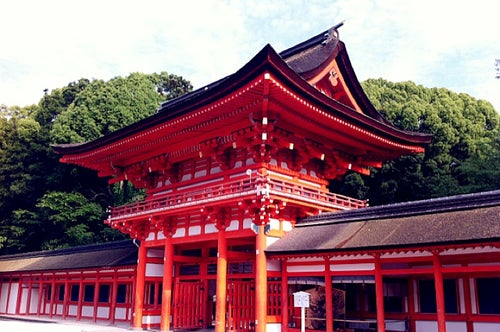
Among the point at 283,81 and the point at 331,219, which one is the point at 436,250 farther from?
the point at 283,81

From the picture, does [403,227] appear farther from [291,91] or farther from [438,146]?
[438,146]

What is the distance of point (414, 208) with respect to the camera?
604 inches

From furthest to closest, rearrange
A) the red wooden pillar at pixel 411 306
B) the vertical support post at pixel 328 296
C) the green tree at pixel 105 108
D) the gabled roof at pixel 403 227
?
the green tree at pixel 105 108, the red wooden pillar at pixel 411 306, the vertical support post at pixel 328 296, the gabled roof at pixel 403 227

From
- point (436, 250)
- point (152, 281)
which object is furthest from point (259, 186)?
point (152, 281)

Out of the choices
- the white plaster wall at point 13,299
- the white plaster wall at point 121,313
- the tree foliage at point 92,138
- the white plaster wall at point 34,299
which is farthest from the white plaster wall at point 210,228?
the white plaster wall at point 13,299

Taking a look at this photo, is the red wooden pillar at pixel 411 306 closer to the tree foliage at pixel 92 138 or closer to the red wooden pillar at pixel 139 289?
the red wooden pillar at pixel 139 289

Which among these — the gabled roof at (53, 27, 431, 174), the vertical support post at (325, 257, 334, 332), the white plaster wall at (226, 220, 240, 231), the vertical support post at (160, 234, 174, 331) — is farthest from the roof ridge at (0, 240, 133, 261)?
the vertical support post at (325, 257, 334, 332)

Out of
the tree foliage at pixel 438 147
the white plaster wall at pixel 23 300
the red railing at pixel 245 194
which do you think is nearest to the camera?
the red railing at pixel 245 194

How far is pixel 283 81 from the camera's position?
1508 centimetres

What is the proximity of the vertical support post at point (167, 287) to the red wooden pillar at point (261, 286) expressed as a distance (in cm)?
547

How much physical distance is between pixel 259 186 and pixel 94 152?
10.3 metres

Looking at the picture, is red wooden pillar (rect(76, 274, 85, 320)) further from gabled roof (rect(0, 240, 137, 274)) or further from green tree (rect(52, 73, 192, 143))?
green tree (rect(52, 73, 192, 143))

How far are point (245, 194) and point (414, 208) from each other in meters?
5.74

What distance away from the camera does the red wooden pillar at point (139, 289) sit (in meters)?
21.3
